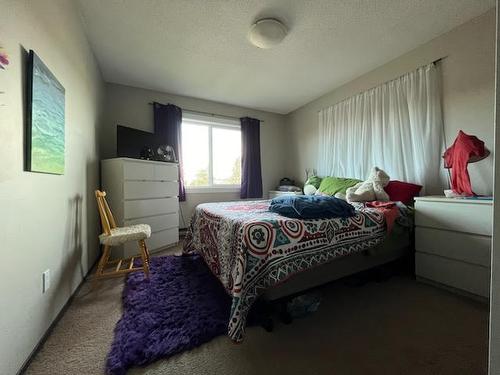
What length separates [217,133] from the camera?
416 cm

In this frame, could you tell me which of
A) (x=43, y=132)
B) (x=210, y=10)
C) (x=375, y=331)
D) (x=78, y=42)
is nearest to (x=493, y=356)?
(x=375, y=331)

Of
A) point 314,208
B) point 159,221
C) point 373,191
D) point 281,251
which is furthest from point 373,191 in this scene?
point 159,221

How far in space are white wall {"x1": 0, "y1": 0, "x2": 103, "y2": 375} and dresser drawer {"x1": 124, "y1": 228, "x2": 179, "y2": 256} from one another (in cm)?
48

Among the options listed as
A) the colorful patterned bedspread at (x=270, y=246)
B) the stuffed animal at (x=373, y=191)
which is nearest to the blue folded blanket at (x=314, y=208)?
the colorful patterned bedspread at (x=270, y=246)

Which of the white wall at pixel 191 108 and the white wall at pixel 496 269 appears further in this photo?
the white wall at pixel 191 108

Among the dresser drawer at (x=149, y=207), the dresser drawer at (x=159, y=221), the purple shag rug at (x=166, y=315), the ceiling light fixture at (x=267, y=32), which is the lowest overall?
the purple shag rug at (x=166, y=315)

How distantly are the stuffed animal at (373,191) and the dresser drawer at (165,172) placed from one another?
235 centimetres

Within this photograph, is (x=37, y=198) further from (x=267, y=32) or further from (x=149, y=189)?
(x=267, y=32)

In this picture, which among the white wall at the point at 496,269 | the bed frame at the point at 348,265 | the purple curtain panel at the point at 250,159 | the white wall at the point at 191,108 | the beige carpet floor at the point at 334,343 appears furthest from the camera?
Result: the purple curtain panel at the point at 250,159

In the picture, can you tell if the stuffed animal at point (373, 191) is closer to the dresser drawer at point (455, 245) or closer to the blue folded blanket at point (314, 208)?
the dresser drawer at point (455, 245)

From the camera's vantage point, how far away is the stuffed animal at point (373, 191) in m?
2.29

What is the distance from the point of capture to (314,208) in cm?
160

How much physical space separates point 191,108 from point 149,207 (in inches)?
78.9

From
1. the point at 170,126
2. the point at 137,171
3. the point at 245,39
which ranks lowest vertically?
the point at 137,171
